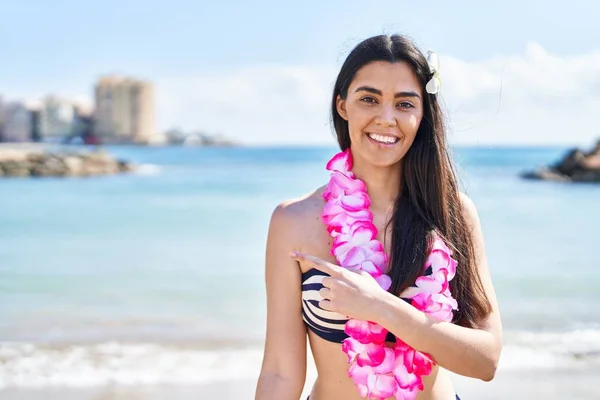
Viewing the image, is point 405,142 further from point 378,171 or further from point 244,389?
point 244,389

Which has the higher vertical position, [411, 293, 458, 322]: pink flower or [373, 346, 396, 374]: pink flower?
[411, 293, 458, 322]: pink flower

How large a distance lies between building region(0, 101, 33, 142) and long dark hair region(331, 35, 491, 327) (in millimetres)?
112107

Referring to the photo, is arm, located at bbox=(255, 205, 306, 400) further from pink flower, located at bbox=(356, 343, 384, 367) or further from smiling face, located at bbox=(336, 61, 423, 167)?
smiling face, located at bbox=(336, 61, 423, 167)

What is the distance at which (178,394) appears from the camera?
5.48 meters

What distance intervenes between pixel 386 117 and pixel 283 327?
665 mm

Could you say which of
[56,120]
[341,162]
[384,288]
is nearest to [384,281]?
[384,288]

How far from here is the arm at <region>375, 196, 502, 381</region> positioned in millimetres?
2139

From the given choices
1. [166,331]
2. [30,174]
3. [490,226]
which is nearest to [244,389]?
[166,331]

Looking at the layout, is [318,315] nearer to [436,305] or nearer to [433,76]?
[436,305]

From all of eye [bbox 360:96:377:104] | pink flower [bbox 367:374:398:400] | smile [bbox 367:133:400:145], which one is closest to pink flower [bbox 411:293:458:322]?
pink flower [bbox 367:374:398:400]

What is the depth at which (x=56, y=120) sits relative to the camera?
117 m

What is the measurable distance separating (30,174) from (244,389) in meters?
32.0

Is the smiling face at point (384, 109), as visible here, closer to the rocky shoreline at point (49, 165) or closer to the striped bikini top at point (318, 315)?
the striped bikini top at point (318, 315)

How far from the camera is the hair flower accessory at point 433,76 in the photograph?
2.36m
